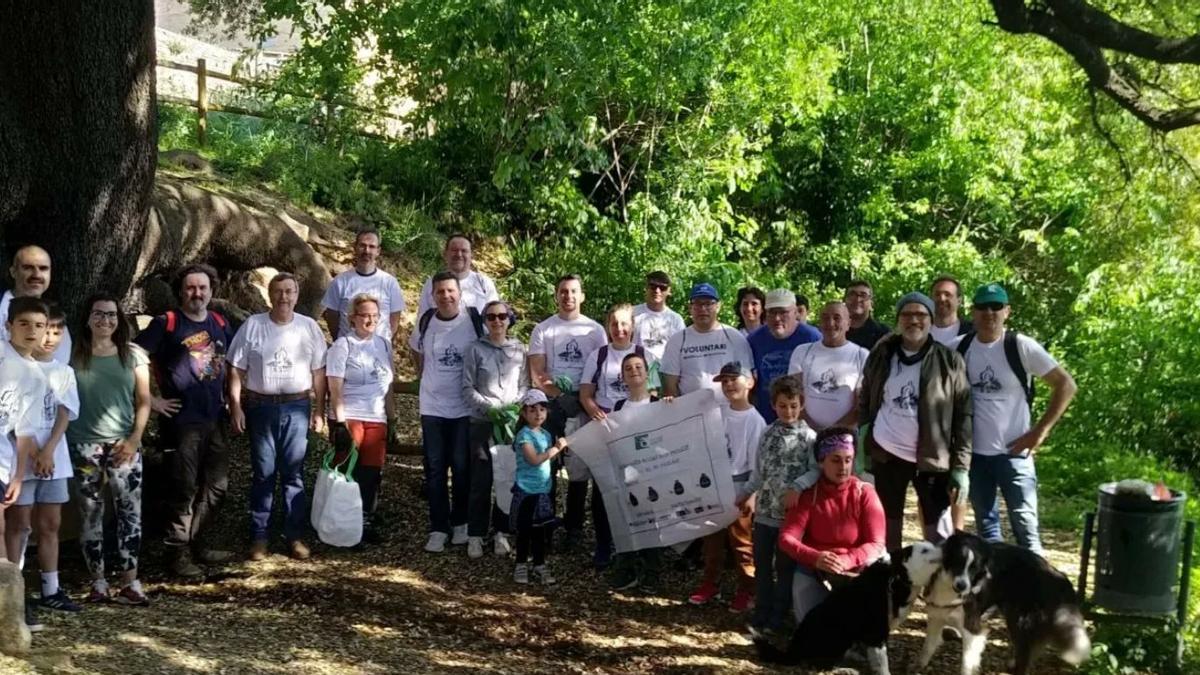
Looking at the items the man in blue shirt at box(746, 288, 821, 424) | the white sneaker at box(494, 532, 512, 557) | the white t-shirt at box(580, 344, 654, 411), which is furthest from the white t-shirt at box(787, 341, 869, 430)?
the white sneaker at box(494, 532, 512, 557)

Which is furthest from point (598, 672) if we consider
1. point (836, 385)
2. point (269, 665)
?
point (836, 385)

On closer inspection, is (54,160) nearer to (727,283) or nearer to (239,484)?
(239,484)

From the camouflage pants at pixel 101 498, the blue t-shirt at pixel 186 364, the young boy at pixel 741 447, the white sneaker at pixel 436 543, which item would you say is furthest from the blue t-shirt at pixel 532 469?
the camouflage pants at pixel 101 498

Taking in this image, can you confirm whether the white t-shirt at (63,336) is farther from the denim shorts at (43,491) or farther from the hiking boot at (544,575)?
the hiking boot at (544,575)

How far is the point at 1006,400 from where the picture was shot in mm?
6535

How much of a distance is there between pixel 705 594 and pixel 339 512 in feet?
7.78

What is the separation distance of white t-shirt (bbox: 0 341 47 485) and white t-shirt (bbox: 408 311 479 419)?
2.61m

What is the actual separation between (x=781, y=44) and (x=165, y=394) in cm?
1094

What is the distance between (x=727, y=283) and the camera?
14.7m

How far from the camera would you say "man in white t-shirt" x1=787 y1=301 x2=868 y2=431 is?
7059mm

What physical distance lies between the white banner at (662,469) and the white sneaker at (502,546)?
2.86 ft

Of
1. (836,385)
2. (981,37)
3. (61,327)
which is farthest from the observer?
(981,37)

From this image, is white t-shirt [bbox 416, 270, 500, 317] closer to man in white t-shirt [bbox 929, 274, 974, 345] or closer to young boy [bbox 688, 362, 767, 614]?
young boy [bbox 688, 362, 767, 614]

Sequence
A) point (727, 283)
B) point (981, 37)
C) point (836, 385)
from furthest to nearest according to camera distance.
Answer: point (981, 37) → point (727, 283) → point (836, 385)
